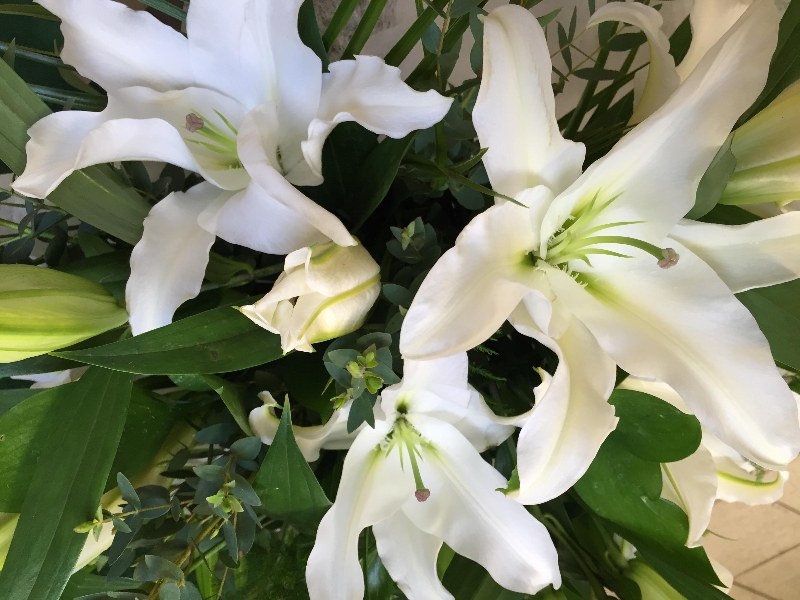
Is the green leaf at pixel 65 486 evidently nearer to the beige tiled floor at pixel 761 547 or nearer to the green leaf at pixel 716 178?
the green leaf at pixel 716 178

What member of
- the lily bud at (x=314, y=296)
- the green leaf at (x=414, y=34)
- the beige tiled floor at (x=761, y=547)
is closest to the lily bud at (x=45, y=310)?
the lily bud at (x=314, y=296)

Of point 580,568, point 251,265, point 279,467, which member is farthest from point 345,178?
point 580,568

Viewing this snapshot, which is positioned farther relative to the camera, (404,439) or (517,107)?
(404,439)

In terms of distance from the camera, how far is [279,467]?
32cm

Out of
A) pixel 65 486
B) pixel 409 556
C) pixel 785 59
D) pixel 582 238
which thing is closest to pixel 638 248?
pixel 582 238

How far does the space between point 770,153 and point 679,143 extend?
7 cm

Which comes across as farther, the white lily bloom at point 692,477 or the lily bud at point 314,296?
the white lily bloom at point 692,477

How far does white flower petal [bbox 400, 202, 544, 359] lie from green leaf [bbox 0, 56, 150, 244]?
0.19 metres

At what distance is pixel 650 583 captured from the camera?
0.43m

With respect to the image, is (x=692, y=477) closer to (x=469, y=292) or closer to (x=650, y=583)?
(x=650, y=583)

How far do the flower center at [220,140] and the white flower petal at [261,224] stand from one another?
74 millimetres

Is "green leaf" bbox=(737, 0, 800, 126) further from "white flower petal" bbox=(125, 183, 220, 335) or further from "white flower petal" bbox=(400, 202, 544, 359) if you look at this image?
"white flower petal" bbox=(125, 183, 220, 335)

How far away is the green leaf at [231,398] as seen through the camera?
1.03 feet

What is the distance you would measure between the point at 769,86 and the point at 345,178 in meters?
0.26
